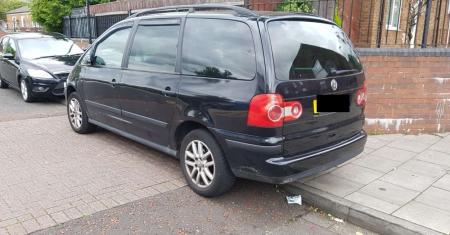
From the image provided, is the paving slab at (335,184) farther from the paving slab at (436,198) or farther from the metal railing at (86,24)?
the metal railing at (86,24)

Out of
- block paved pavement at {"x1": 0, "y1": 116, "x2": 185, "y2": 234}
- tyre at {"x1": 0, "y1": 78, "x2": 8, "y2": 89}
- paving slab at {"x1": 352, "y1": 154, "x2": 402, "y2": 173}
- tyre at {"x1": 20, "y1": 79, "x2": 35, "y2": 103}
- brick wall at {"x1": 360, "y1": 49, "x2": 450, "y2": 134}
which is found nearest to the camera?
block paved pavement at {"x1": 0, "y1": 116, "x2": 185, "y2": 234}

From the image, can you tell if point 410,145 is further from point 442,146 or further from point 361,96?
point 361,96

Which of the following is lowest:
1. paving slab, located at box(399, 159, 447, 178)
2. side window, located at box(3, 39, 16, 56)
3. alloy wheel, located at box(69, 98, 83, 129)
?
paving slab, located at box(399, 159, 447, 178)

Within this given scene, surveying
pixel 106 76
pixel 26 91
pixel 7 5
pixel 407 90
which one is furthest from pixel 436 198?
pixel 7 5

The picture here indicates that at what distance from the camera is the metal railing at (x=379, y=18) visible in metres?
6.49

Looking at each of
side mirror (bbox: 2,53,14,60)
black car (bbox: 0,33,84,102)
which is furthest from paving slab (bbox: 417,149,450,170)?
side mirror (bbox: 2,53,14,60)

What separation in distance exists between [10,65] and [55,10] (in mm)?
9142

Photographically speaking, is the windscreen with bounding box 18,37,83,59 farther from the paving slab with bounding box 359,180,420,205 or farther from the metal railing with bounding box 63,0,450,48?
the paving slab with bounding box 359,180,420,205

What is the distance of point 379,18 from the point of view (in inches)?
247

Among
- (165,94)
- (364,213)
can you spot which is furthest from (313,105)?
(165,94)

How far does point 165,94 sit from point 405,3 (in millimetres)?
9050

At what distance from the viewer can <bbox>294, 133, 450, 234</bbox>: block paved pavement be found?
140 inches

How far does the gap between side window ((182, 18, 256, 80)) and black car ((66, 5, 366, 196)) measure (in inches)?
0.4

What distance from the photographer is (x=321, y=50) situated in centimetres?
371
